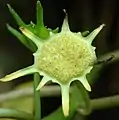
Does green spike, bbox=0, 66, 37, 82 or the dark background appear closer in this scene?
green spike, bbox=0, 66, 37, 82

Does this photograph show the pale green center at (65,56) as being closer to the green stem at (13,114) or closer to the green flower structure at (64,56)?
the green flower structure at (64,56)

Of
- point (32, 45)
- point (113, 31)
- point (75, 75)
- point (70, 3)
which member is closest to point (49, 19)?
point (70, 3)

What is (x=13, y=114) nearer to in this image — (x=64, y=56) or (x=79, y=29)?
(x=64, y=56)

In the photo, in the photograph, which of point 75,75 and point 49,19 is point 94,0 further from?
point 75,75

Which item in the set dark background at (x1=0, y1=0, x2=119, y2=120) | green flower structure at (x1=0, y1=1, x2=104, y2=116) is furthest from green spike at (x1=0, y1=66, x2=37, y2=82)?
dark background at (x1=0, y1=0, x2=119, y2=120)

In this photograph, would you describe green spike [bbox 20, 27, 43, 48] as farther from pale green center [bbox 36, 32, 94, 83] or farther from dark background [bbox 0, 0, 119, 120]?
dark background [bbox 0, 0, 119, 120]

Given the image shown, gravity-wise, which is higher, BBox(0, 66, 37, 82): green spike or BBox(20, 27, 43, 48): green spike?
BBox(20, 27, 43, 48): green spike
